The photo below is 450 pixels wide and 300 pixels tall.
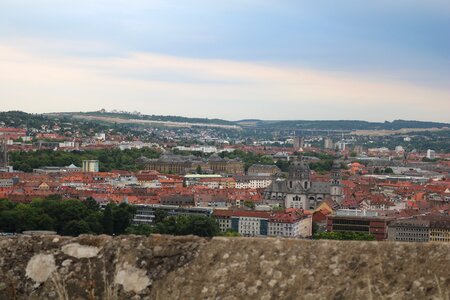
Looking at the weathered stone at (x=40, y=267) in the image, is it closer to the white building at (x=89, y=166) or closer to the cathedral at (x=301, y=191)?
the cathedral at (x=301, y=191)

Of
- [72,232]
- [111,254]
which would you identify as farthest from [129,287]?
[72,232]

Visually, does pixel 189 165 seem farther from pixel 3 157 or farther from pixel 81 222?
pixel 81 222

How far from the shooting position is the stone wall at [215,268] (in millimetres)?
5645

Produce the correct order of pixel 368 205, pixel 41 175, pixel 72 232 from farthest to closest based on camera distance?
pixel 41 175
pixel 368 205
pixel 72 232

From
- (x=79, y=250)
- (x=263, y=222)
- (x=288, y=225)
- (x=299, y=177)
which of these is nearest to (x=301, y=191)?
(x=299, y=177)

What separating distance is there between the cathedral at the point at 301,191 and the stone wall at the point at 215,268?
202 ft

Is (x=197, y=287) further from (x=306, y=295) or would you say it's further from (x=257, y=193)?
(x=257, y=193)

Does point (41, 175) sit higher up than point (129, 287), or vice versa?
point (129, 287)

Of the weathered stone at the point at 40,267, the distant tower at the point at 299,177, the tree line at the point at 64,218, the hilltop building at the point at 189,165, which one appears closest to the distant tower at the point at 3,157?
the hilltop building at the point at 189,165

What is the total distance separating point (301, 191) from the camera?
6900cm

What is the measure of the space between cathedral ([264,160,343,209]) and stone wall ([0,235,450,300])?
6168 centimetres

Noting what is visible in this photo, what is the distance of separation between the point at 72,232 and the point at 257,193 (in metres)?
32.7

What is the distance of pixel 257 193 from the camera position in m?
72.8

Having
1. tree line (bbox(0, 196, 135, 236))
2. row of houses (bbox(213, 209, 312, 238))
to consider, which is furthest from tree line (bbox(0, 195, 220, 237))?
row of houses (bbox(213, 209, 312, 238))
